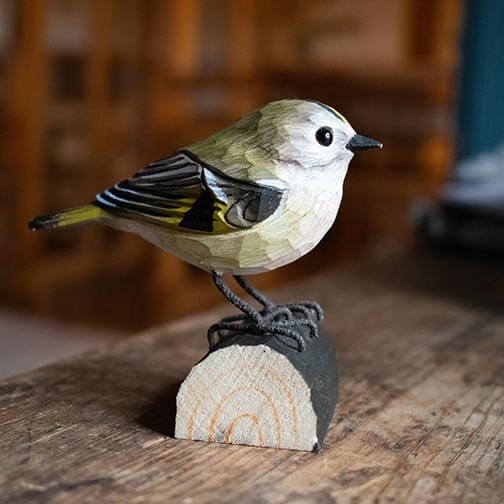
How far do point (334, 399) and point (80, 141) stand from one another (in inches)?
109

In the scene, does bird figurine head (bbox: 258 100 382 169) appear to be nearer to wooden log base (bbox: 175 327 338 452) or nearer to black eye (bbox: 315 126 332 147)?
black eye (bbox: 315 126 332 147)

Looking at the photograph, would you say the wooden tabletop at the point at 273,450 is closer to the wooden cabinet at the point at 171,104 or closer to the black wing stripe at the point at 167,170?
the black wing stripe at the point at 167,170

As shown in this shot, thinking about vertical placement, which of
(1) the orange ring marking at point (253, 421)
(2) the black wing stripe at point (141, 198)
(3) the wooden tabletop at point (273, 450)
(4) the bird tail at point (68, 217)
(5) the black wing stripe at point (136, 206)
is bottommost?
(3) the wooden tabletop at point (273, 450)

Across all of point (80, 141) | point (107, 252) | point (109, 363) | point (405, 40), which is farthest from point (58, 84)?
point (109, 363)

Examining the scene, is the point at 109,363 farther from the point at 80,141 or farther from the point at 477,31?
the point at 80,141

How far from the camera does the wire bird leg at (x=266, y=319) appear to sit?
0.90 m

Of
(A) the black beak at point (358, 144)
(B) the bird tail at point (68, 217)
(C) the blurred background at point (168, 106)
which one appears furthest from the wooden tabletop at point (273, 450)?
(C) the blurred background at point (168, 106)

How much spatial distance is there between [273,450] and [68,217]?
1.11 ft

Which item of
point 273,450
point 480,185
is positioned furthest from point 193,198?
point 480,185

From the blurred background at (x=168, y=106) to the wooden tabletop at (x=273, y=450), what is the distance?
1.96m

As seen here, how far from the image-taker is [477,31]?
9.23 feet

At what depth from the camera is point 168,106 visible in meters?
3.71

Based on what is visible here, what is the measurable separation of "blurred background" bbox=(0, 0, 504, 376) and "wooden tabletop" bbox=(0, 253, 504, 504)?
1955mm

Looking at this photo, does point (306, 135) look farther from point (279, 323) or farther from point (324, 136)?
point (279, 323)
